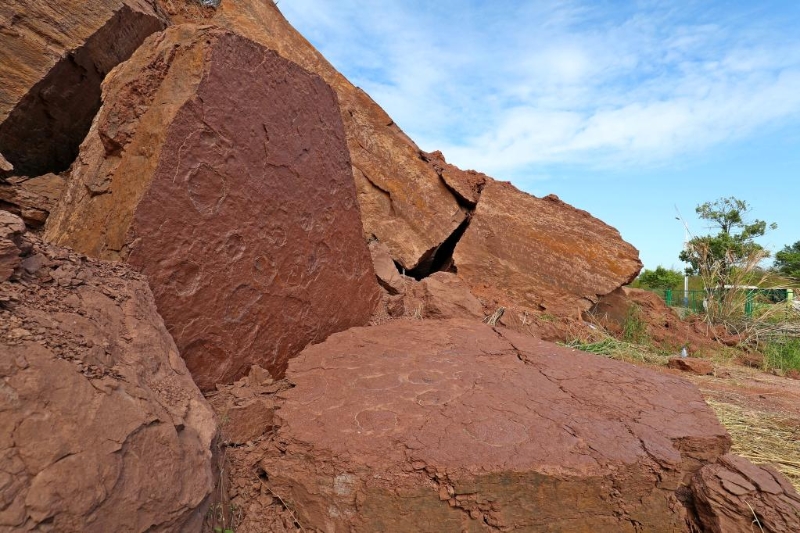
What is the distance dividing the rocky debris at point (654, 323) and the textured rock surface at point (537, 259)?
35 cm

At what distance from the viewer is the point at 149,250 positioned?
1.76 m

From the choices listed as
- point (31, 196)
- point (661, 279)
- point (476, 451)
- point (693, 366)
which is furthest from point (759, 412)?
point (661, 279)

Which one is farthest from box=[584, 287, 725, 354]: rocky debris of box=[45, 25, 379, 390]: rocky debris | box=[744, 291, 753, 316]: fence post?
box=[45, 25, 379, 390]: rocky debris

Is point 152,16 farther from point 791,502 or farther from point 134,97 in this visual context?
point 791,502

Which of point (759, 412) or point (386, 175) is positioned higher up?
point (386, 175)

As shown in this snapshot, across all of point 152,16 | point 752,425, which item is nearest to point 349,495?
point 752,425

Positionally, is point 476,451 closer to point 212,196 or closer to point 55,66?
point 212,196

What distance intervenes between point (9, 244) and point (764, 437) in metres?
3.40

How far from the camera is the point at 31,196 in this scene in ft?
8.62

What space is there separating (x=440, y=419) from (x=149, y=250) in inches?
47.0

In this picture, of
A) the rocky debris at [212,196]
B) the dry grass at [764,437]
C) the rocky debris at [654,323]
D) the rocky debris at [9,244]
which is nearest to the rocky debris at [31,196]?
the rocky debris at [212,196]

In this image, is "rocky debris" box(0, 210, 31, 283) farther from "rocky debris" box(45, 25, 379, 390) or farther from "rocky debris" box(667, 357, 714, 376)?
"rocky debris" box(667, 357, 714, 376)

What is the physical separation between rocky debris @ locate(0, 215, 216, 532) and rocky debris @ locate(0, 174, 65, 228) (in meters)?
1.46

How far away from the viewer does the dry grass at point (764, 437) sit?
2.35m
